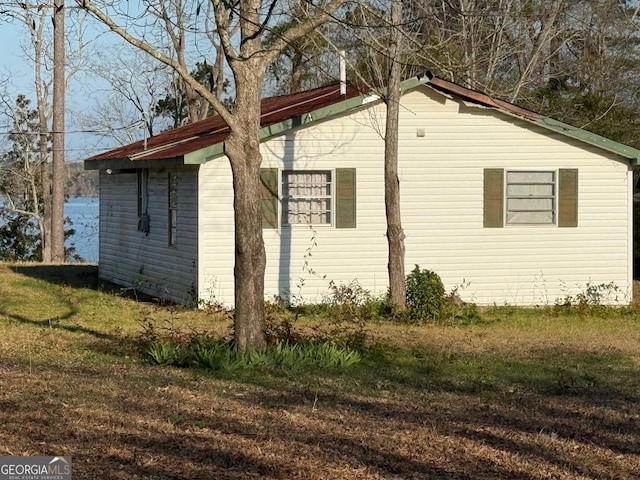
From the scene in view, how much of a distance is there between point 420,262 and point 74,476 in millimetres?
12103

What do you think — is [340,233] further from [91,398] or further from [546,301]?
[91,398]

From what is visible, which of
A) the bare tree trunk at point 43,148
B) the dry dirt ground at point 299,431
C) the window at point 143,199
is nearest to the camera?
the dry dirt ground at point 299,431

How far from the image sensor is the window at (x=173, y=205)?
1825 centimetres

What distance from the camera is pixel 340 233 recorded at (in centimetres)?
1778

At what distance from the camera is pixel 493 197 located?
1827 cm

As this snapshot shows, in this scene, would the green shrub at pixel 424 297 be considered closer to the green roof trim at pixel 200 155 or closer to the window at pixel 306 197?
the window at pixel 306 197

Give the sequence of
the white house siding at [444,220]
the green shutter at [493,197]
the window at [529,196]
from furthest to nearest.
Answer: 1. the window at [529,196]
2. the green shutter at [493,197]
3. the white house siding at [444,220]

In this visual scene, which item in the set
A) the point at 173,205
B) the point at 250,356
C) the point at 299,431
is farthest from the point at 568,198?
the point at 299,431

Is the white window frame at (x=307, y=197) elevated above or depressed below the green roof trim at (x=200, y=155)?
below

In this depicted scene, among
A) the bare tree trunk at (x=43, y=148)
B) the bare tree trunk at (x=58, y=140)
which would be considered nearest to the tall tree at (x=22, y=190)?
the bare tree trunk at (x=43, y=148)

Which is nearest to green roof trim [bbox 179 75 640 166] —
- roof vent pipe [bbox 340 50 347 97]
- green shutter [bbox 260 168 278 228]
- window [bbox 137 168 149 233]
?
roof vent pipe [bbox 340 50 347 97]

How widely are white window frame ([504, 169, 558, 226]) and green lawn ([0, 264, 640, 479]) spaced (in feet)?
13.5

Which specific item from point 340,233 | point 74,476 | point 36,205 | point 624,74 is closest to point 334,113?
point 340,233

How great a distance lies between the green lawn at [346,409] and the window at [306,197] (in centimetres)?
354
